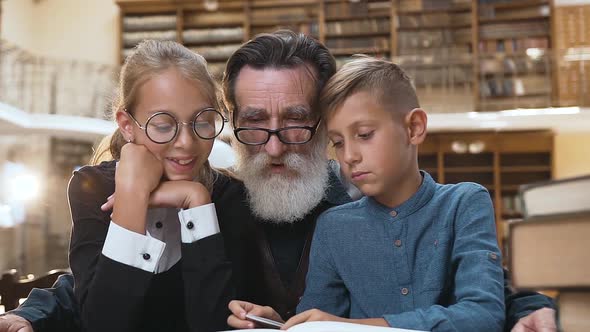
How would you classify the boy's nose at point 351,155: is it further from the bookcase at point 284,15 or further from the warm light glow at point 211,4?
the warm light glow at point 211,4

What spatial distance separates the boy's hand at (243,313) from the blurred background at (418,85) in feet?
30.7

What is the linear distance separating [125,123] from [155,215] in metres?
0.21

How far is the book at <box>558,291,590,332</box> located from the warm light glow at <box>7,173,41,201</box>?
10555mm

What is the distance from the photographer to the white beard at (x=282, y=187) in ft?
5.68

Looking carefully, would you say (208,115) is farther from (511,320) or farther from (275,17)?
(275,17)

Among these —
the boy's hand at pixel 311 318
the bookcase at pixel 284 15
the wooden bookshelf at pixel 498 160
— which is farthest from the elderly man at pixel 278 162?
the bookcase at pixel 284 15

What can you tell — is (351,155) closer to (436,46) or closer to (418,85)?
(418,85)

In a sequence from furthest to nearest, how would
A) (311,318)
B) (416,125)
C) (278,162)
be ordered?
(278,162), (416,125), (311,318)

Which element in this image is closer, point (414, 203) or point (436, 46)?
point (414, 203)

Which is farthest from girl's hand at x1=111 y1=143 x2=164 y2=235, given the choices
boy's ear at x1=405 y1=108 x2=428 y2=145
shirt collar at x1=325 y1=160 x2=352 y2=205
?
shirt collar at x1=325 y1=160 x2=352 y2=205

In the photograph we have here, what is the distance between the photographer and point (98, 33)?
12266mm

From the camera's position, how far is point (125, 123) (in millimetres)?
1459

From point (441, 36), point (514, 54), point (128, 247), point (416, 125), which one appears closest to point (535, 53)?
point (514, 54)

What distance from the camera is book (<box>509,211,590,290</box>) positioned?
2.08ft
